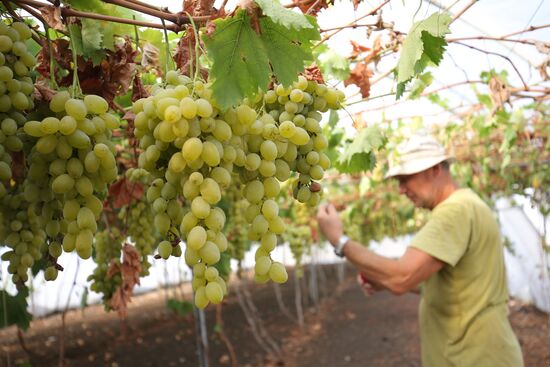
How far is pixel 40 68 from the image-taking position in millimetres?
1223

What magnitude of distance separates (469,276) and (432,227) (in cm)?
34

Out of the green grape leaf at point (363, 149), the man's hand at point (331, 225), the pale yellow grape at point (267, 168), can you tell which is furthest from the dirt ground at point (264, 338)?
the pale yellow grape at point (267, 168)

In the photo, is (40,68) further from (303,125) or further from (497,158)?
(497,158)

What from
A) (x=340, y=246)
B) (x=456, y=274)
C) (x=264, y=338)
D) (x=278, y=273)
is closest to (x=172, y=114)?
(x=278, y=273)

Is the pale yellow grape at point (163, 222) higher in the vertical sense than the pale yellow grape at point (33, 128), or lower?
lower

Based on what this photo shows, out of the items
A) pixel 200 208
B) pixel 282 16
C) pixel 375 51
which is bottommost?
pixel 200 208

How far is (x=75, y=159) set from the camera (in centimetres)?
86

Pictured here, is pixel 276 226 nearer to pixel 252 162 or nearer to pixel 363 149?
pixel 252 162

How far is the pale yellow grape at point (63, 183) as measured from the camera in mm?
822

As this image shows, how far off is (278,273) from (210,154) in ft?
0.81

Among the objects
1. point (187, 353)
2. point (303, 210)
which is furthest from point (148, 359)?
point (303, 210)

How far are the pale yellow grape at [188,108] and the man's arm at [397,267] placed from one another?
6.57 feet

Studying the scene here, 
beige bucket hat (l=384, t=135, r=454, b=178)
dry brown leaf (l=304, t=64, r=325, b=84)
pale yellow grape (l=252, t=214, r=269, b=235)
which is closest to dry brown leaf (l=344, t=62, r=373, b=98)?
beige bucket hat (l=384, t=135, r=454, b=178)

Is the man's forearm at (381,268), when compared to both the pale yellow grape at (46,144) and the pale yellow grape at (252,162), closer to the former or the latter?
the pale yellow grape at (252,162)
